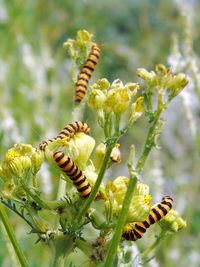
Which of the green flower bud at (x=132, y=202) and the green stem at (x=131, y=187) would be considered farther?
the green flower bud at (x=132, y=202)

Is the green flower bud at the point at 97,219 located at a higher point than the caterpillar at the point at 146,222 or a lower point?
lower

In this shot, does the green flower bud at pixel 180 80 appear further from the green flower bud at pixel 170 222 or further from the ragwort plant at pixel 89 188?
the green flower bud at pixel 170 222

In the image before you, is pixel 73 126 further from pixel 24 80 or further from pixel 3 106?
pixel 24 80

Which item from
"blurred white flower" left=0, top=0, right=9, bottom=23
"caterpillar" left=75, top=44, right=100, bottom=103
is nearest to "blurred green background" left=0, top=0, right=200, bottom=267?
"blurred white flower" left=0, top=0, right=9, bottom=23

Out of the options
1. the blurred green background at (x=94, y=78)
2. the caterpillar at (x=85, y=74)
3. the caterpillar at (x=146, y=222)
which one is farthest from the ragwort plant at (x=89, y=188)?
the blurred green background at (x=94, y=78)

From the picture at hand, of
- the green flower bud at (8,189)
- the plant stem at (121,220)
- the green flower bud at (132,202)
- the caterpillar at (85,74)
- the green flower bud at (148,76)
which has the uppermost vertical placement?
the caterpillar at (85,74)

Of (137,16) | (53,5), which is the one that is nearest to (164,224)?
(53,5)
